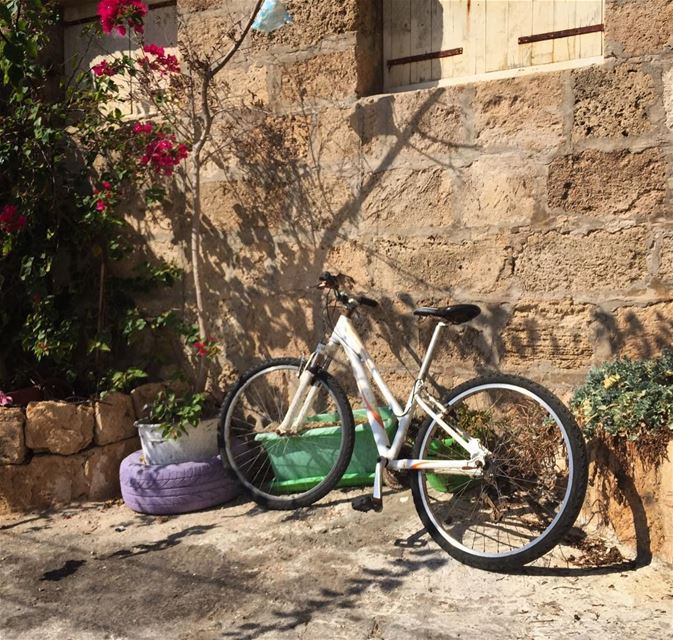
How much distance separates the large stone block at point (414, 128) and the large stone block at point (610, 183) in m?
0.52

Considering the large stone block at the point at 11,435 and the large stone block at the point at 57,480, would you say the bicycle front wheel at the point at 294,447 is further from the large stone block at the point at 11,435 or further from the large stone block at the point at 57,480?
the large stone block at the point at 11,435

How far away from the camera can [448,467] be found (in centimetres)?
341

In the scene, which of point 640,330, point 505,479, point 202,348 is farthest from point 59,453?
point 640,330

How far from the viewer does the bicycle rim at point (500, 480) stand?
134 inches

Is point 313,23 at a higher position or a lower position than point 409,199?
higher

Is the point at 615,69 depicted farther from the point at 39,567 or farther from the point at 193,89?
the point at 39,567

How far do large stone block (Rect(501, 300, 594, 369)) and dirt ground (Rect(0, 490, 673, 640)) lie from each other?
34.4 inches

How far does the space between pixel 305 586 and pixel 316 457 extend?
1.00m

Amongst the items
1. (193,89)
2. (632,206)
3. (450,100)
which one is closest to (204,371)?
(193,89)

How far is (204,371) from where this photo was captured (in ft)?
15.1

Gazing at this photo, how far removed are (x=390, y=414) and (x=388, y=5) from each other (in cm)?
218

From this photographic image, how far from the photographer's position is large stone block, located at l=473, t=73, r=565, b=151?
3.85 meters

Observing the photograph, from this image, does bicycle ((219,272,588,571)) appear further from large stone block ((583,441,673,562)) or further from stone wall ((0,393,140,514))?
stone wall ((0,393,140,514))

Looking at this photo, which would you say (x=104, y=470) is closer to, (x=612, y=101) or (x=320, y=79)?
(x=320, y=79)
